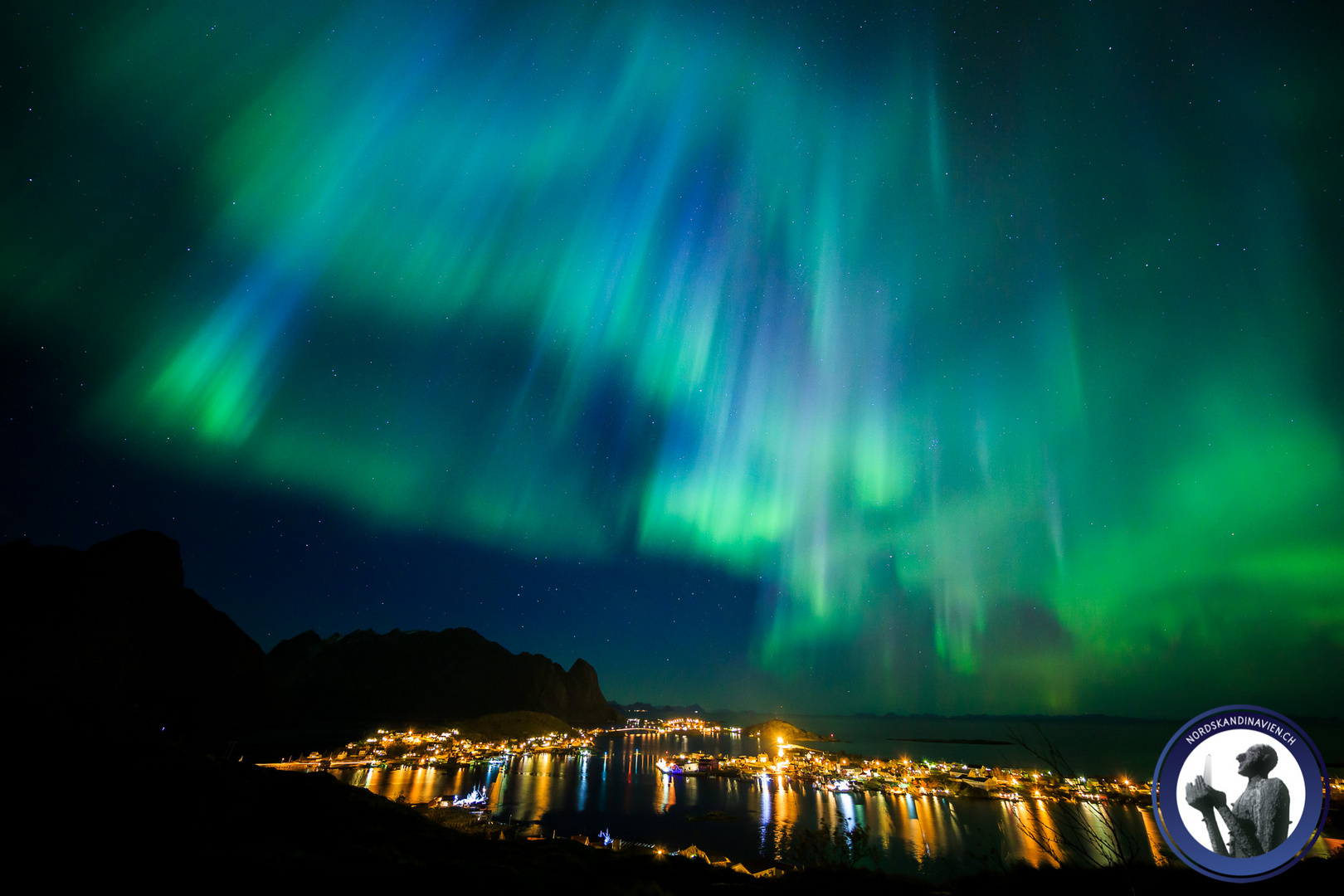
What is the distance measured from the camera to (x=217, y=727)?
129 meters

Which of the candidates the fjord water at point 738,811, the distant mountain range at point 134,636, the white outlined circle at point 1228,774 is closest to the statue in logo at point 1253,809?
the white outlined circle at point 1228,774

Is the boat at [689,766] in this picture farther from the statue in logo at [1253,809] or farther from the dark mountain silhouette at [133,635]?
the statue in logo at [1253,809]

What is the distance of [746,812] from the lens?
2901 inches

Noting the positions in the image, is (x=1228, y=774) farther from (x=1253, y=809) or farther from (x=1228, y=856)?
(x=1228, y=856)

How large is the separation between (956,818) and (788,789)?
30.0m

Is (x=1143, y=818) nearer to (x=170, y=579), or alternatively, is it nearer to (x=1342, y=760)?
(x=1342, y=760)

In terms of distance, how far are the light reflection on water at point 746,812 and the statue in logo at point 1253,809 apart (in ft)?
147

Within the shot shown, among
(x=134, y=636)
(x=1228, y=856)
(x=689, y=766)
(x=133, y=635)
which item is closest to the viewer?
(x=1228, y=856)

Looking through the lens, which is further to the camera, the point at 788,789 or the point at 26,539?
the point at 26,539

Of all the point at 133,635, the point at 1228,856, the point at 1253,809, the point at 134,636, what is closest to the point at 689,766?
the point at 134,636

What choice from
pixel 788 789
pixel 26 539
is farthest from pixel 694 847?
pixel 26 539

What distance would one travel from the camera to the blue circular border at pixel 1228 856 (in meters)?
7.09

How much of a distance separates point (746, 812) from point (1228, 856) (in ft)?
260

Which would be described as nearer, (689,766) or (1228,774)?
(1228,774)
